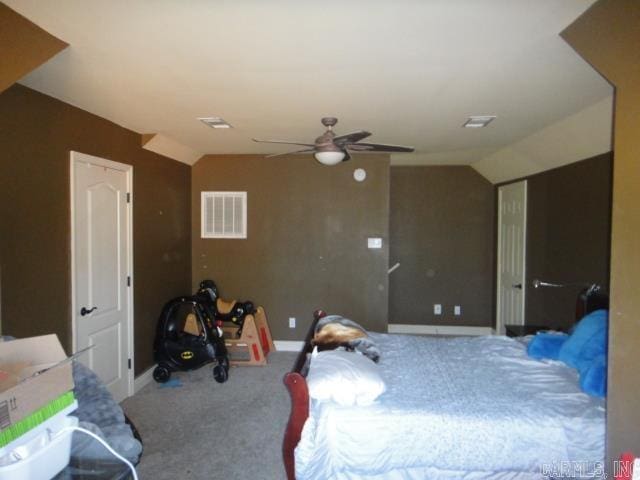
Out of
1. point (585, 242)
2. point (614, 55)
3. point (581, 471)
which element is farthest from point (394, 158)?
point (581, 471)

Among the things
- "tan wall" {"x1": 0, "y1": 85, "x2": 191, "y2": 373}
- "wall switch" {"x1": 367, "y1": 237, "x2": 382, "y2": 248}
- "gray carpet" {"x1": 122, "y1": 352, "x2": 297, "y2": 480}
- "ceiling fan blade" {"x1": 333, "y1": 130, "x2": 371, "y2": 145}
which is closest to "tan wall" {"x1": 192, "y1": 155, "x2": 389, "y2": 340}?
"wall switch" {"x1": 367, "y1": 237, "x2": 382, "y2": 248}

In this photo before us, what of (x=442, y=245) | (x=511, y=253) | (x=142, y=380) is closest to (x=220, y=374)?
(x=142, y=380)

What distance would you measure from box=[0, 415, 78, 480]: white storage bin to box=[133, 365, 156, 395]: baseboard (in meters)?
2.80

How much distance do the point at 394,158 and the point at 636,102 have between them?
11.8ft

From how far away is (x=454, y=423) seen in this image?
1887 mm

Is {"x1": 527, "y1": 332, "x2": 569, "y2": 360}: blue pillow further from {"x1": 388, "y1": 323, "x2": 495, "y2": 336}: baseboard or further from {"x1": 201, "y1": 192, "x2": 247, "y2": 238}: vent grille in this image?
{"x1": 201, "y1": 192, "x2": 247, "y2": 238}: vent grille

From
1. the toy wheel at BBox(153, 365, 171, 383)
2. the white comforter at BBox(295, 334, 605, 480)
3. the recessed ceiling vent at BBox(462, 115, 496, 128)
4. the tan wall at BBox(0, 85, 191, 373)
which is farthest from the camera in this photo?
the toy wheel at BBox(153, 365, 171, 383)

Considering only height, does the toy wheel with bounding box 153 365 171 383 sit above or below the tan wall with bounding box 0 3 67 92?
below

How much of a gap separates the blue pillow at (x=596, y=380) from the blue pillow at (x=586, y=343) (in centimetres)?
11

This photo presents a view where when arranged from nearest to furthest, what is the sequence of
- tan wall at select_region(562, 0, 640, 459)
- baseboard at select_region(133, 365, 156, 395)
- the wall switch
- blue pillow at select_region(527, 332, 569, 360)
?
tan wall at select_region(562, 0, 640, 459) → blue pillow at select_region(527, 332, 569, 360) → baseboard at select_region(133, 365, 156, 395) → the wall switch

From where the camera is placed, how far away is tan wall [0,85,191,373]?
89.5 inches

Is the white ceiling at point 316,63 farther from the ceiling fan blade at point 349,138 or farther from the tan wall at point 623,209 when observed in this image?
the ceiling fan blade at point 349,138

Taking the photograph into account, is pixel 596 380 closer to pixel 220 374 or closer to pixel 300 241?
pixel 220 374

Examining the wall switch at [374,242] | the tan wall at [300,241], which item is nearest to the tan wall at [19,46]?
the tan wall at [300,241]
